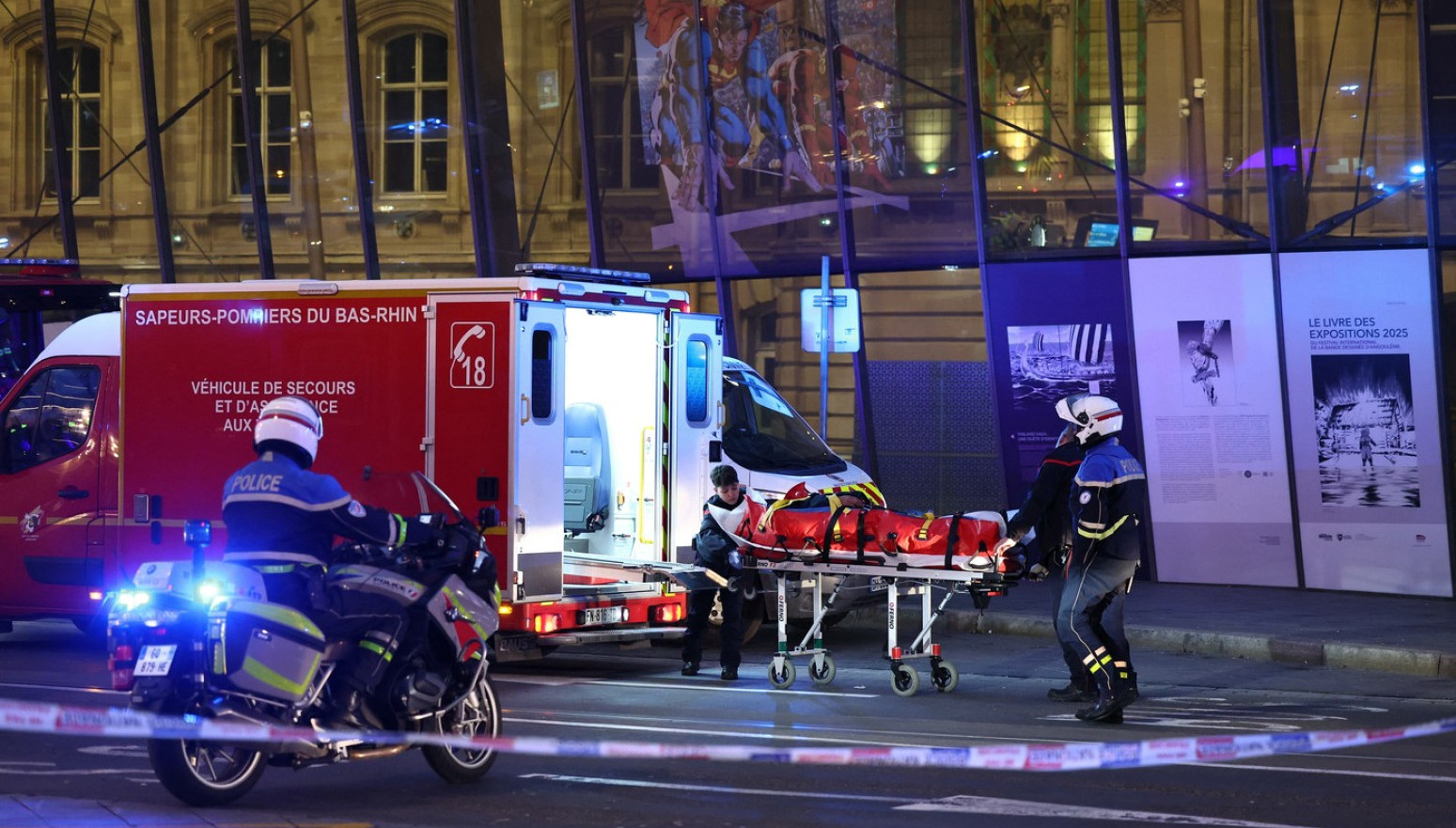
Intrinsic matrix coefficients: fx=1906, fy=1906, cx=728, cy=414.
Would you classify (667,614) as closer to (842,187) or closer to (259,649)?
(259,649)

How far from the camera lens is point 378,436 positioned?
12.1 m

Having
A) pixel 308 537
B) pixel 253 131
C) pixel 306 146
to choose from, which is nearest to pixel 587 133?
pixel 306 146

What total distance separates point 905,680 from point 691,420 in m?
2.76

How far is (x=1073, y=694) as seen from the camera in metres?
11.4

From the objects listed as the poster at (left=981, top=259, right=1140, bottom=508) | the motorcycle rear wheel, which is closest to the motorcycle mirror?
the motorcycle rear wheel

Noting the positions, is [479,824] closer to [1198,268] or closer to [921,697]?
[921,697]

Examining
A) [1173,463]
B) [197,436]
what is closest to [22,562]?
[197,436]

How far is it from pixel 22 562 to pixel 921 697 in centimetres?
662

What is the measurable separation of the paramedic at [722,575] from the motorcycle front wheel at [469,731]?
3.95 m

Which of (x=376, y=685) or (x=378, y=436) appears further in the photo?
(x=378, y=436)

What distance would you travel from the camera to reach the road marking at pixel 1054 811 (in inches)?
291

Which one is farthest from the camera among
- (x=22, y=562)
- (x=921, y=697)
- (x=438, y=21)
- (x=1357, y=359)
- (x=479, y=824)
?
(x=438, y=21)

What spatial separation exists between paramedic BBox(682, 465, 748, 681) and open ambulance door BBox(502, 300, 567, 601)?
3.29 feet

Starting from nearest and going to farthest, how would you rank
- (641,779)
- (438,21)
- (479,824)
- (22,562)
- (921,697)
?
1. (479,824)
2. (641,779)
3. (921,697)
4. (22,562)
5. (438,21)
